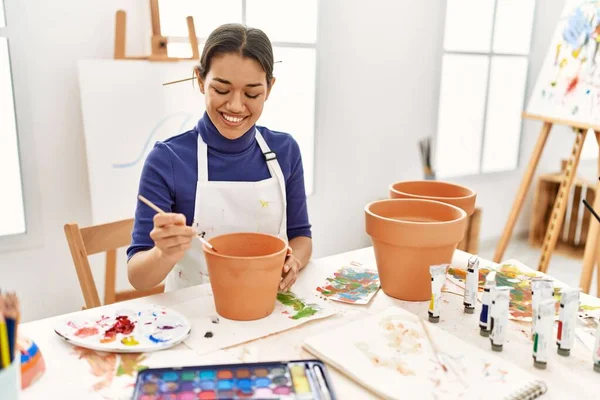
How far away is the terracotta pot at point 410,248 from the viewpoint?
40.5 inches

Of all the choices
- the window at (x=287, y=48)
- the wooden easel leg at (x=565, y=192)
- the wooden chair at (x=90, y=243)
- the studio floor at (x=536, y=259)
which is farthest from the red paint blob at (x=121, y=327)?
the studio floor at (x=536, y=259)

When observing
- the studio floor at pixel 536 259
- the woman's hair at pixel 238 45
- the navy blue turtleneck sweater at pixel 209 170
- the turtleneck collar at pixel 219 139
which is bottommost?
the studio floor at pixel 536 259

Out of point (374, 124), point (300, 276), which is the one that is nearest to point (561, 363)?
point (300, 276)

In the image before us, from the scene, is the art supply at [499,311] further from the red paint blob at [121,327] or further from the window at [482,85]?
the window at [482,85]

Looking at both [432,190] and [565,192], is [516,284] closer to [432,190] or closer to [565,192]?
[432,190]

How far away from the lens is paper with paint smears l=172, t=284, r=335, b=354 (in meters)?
0.91

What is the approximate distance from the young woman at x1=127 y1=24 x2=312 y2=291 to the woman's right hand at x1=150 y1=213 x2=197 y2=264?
6 centimetres

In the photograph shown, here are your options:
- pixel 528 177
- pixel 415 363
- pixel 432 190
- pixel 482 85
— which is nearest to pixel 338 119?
pixel 528 177

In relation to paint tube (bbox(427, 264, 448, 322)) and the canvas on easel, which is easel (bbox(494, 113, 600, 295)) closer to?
the canvas on easel

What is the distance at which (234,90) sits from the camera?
1159 millimetres

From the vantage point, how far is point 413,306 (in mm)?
1070

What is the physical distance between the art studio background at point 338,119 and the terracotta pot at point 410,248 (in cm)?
130

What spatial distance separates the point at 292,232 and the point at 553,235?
1.53m

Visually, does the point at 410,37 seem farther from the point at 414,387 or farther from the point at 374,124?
the point at 414,387
